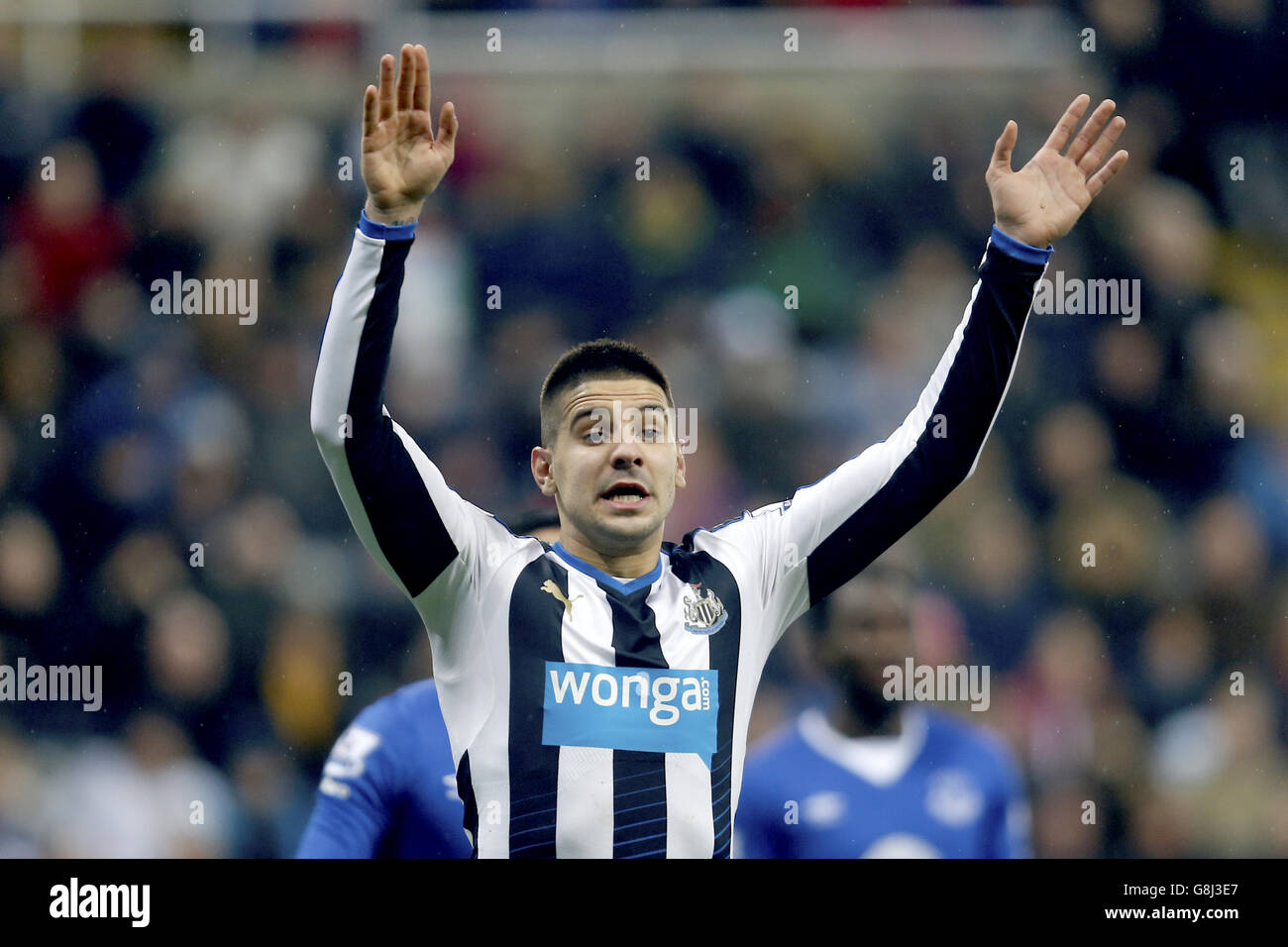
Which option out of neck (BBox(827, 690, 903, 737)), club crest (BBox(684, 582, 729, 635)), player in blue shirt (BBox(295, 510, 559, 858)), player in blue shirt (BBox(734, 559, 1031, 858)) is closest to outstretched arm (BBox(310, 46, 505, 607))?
club crest (BBox(684, 582, 729, 635))

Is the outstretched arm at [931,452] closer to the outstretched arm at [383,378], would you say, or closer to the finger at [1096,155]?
the finger at [1096,155]

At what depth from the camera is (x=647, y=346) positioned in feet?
23.7

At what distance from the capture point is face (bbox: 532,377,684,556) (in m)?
3.26

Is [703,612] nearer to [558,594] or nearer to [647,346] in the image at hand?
[558,594]

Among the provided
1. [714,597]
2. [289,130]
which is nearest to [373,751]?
[714,597]

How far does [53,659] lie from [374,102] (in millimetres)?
4237

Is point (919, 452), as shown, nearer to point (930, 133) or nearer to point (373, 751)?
point (373, 751)

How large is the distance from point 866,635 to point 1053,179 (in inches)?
72.8

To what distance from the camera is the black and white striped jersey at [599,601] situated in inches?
120

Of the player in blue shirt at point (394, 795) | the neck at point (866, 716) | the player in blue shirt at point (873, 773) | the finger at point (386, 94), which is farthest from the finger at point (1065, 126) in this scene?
the neck at point (866, 716)

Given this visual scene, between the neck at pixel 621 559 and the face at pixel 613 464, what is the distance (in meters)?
0.01

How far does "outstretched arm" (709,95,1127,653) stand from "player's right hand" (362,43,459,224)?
102 cm

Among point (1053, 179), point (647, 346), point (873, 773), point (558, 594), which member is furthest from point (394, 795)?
point (647, 346)

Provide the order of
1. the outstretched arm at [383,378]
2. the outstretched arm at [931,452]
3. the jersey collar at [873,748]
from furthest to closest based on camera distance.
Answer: the jersey collar at [873,748] < the outstretched arm at [931,452] < the outstretched arm at [383,378]
